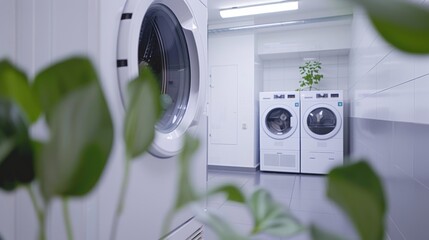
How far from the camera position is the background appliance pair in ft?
12.6

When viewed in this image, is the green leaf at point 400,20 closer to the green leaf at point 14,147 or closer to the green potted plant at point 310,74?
the green leaf at point 14,147

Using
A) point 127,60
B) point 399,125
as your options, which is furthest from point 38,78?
point 399,125

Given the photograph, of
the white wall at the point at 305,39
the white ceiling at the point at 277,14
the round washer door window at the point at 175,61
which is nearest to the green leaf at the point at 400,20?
the round washer door window at the point at 175,61

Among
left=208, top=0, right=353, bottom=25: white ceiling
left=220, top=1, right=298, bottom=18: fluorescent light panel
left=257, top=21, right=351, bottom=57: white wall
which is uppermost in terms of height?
left=208, top=0, right=353, bottom=25: white ceiling

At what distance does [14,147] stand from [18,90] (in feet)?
0.14

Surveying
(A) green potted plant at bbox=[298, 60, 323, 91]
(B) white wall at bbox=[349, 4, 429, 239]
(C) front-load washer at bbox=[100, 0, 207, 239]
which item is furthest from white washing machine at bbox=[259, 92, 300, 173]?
(C) front-load washer at bbox=[100, 0, 207, 239]

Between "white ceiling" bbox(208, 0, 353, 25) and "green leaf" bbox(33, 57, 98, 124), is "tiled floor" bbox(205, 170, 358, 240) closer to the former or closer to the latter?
"green leaf" bbox(33, 57, 98, 124)

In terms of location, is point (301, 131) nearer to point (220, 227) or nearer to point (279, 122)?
point (279, 122)

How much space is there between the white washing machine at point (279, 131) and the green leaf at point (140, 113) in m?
3.98

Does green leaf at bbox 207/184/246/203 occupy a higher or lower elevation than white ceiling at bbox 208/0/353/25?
lower

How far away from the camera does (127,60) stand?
83 cm

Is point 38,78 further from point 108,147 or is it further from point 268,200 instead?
point 268,200

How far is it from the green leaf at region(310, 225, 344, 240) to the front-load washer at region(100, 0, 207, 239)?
436mm

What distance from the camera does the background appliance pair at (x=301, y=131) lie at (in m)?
3.84
